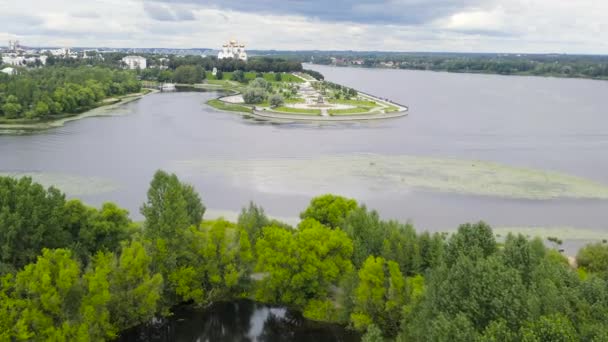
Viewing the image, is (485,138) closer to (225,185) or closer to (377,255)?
(225,185)

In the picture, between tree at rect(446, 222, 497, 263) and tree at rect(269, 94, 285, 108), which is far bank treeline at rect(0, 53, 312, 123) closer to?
tree at rect(269, 94, 285, 108)

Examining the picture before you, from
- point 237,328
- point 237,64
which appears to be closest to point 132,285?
point 237,328

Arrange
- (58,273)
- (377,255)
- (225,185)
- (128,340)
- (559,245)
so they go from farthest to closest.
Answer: (225,185) → (559,245) → (377,255) → (128,340) → (58,273)

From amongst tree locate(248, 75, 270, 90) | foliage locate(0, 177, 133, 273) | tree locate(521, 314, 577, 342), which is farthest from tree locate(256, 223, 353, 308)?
tree locate(248, 75, 270, 90)

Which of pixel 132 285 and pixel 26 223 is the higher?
pixel 26 223

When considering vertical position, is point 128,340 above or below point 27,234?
below

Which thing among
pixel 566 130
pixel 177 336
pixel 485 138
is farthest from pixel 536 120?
pixel 177 336

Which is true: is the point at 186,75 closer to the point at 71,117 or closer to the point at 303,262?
the point at 71,117
